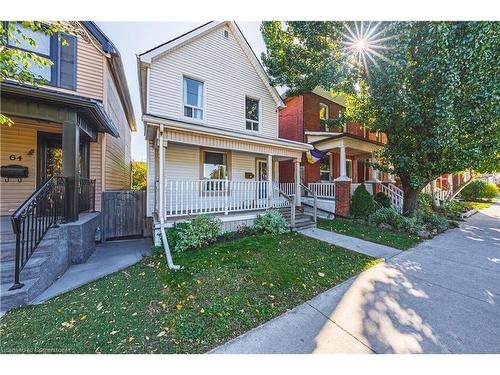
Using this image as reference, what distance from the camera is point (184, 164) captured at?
28.0ft

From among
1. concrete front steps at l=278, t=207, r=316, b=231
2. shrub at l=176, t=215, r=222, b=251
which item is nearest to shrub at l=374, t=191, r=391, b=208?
concrete front steps at l=278, t=207, r=316, b=231

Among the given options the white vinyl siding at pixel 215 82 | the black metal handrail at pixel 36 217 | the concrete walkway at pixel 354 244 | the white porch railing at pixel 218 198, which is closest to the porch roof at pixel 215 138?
the white porch railing at pixel 218 198

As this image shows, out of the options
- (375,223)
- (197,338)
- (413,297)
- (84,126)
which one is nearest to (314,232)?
(375,223)

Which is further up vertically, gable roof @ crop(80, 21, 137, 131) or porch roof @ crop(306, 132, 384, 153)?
gable roof @ crop(80, 21, 137, 131)

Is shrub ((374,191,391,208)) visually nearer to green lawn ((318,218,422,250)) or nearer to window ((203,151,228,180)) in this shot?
green lawn ((318,218,422,250))

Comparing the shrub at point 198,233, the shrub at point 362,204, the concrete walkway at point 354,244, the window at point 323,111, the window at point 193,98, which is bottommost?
the concrete walkway at point 354,244

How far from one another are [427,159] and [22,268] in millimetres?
12579

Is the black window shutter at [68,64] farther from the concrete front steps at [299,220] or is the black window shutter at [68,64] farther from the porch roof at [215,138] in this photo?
the concrete front steps at [299,220]

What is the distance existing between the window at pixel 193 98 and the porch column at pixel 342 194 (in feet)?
23.6

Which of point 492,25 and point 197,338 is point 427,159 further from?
point 197,338

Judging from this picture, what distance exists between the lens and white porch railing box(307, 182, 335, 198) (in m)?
11.1

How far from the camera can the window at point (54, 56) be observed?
6698mm

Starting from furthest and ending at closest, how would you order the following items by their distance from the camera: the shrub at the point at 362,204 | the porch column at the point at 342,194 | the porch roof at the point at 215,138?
the porch column at the point at 342,194 < the shrub at the point at 362,204 < the porch roof at the point at 215,138

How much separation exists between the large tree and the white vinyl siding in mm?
3064
